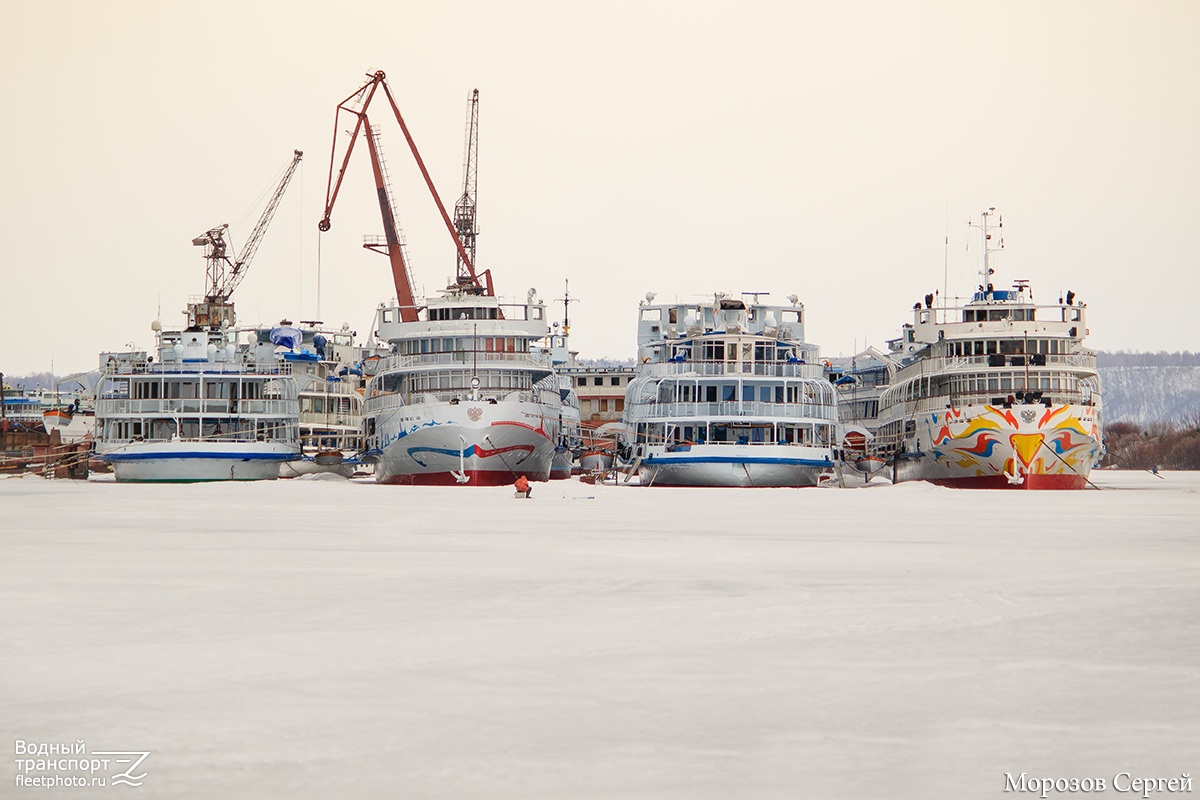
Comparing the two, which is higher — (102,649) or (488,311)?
(488,311)

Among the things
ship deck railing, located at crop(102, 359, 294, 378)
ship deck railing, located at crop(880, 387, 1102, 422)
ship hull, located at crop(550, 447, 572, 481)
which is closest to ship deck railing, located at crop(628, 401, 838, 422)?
ship deck railing, located at crop(880, 387, 1102, 422)

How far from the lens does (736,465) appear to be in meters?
86.6

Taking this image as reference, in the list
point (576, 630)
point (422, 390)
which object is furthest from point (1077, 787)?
point (422, 390)

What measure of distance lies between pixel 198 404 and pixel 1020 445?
5327 centimetres

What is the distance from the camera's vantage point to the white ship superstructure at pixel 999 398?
87062mm

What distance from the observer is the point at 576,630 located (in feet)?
72.5

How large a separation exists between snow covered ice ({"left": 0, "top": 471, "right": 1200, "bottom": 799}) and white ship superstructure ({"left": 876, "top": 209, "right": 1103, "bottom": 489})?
49255 mm

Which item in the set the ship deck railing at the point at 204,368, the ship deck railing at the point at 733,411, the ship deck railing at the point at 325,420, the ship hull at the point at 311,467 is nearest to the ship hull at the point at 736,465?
the ship deck railing at the point at 733,411

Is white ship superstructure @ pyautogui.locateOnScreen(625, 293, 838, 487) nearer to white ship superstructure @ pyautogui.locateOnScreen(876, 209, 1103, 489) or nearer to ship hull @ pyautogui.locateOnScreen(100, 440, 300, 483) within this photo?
white ship superstructure @ pyautogui.locateOnScreen(876, 209, 1103, 489)

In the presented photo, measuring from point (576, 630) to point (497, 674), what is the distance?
378 cm

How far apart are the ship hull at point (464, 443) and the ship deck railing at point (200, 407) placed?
39.9 ft

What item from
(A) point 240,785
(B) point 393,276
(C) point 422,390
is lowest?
(A) point 240,785

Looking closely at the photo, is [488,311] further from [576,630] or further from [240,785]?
[240,785]

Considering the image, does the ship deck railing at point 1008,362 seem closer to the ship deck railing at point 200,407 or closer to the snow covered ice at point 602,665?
the ship deck railing at point 200,407
